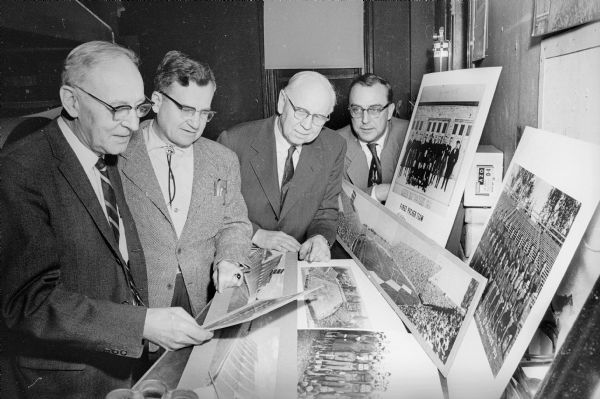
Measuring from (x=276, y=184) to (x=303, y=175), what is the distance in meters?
0.15

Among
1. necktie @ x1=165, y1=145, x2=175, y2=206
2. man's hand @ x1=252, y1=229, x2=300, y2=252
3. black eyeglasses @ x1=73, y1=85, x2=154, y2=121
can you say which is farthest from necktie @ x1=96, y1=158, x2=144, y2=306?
man's hand @ x1=252, y1=229, x2=300, y2=252

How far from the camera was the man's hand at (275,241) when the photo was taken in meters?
2.17

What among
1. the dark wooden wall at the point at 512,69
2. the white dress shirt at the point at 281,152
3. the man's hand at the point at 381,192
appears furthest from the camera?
the man's hand at the point at 381,192

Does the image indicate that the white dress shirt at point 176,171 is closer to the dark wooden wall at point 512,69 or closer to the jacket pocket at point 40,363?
the jacket pocket at point 40,363

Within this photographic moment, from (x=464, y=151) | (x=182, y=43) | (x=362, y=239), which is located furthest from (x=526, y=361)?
(x=182, y=43)

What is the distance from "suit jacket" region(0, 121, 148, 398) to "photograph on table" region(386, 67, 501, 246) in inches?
45.3

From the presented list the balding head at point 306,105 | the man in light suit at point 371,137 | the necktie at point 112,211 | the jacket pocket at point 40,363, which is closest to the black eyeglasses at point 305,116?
the balding head at point 306,105

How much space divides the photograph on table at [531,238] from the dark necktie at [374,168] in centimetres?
147

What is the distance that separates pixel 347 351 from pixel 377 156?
6.07 feet

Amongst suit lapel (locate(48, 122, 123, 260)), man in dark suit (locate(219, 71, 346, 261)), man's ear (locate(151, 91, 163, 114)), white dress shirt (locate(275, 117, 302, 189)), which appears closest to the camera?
suit lapel (locate(48, 122, 123, 260))

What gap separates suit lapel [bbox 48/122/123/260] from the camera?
4.42 feet

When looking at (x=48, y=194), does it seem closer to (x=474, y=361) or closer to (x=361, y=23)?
(x=474, y=361)

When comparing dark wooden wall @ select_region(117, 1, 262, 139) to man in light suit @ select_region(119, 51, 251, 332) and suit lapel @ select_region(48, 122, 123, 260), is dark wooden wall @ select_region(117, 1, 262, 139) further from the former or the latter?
suit lapel @ select_region(48, 122, 123, 260)

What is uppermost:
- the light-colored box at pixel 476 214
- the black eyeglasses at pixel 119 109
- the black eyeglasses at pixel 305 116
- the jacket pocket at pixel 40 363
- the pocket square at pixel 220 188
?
the black eyeglasses at pixel 119 109
